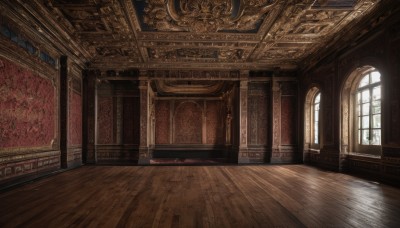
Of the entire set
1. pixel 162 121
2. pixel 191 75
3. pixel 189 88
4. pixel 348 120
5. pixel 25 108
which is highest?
pixel 191 75

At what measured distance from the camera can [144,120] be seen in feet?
32.9

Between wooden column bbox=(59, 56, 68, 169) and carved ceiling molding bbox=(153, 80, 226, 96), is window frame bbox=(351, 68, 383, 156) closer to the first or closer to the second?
carved ceiling molding bbox=(153, 80, 226, 96)

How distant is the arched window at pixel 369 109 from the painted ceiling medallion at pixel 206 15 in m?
3.67

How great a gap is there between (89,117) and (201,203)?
743 cm

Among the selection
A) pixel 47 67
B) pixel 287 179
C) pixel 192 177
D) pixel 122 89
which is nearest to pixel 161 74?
pixel 122 89

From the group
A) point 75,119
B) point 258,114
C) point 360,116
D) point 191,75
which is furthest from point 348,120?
point 75,119

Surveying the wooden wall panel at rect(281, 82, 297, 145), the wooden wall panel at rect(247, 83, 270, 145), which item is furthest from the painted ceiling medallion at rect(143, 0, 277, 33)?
the wooden wall panel at rect(281, 82, 297, 145)

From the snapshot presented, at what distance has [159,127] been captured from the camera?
43.5ft

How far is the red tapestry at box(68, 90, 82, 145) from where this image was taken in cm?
838

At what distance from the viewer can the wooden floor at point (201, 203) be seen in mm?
3271

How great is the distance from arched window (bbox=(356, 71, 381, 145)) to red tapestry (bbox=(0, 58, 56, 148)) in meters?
9.11

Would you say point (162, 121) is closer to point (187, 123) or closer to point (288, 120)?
point (187, 123)

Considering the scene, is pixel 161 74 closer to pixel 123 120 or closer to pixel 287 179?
pixel 123 120

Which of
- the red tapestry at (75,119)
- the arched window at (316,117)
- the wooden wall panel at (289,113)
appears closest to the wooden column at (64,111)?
the red tapestry at (75,119)
